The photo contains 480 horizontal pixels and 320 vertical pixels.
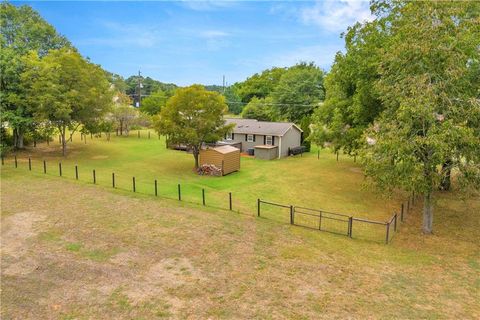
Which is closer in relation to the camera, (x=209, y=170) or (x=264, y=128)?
(x=209, y=170)

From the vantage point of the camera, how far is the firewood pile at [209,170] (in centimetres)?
2469

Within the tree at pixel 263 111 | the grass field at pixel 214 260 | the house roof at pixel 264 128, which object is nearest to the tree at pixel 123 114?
the house roof at pixel 264 128

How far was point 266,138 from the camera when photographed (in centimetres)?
3409

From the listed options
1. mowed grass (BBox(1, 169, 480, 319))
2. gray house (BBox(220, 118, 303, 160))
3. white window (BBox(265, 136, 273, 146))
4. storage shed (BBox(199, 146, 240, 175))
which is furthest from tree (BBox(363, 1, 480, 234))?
white window (BBox(265, 136, 273, 146))

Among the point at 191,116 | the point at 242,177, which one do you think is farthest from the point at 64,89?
the point at 242,177

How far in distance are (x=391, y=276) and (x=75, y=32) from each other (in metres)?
39.7

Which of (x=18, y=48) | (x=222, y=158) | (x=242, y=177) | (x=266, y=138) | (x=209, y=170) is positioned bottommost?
(x=242, y=177)

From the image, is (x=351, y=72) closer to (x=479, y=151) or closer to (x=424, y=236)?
(x=479, y=151)

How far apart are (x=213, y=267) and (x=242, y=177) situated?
13.8 m

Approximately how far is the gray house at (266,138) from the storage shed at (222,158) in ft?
21.9

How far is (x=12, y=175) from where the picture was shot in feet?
72.1

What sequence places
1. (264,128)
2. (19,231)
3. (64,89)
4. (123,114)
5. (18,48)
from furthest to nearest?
(123,114) → (264,128) → (18,48) → (64,89) → (19,231)

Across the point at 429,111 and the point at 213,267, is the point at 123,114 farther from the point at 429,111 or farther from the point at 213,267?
the point at 429,111

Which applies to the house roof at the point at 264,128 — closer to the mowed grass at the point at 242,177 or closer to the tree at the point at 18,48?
the mowed grass at the point at 242,177
